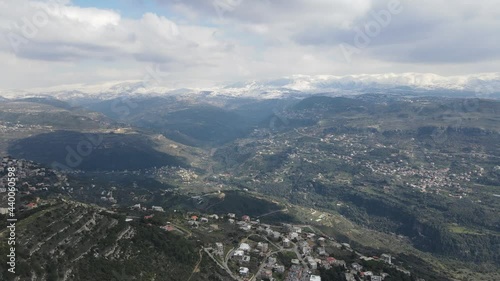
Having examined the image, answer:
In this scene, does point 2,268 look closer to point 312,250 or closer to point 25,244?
point 25,244

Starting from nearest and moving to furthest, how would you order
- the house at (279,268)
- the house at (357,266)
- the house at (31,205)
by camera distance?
the house at (279,268), the house at (357,266), the house at (31,205)

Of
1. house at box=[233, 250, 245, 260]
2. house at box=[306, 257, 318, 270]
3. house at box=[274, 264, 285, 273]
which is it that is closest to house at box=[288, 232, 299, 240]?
house at box=[306, 257, 318, 270]

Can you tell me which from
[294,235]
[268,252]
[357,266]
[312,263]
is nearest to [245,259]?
[268,252]

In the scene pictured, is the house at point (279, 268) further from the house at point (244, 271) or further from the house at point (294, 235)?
the house at point (294, 235)

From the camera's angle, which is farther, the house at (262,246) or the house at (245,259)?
the house at (262,246)

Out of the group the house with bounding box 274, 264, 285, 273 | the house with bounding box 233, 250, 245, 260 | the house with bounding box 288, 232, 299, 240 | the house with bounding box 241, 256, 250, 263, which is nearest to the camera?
the house with bounding box 274, 264, 285, 273

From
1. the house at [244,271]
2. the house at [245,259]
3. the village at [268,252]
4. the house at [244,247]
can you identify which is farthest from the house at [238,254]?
the house at [244,271]

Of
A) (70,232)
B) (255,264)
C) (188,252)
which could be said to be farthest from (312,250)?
(70,232)

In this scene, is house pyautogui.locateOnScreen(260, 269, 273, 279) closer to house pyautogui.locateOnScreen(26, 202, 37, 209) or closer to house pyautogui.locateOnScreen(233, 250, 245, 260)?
house pyautogui.locateOnScreen(233, 250, 245, 260)

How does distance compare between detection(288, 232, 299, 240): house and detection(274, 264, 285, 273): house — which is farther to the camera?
detection(288, 232, 299, 240): house

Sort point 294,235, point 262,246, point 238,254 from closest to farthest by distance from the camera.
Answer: point 238,254
point 262,246
point 294,235

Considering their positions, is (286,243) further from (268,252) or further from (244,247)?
(244,247)
